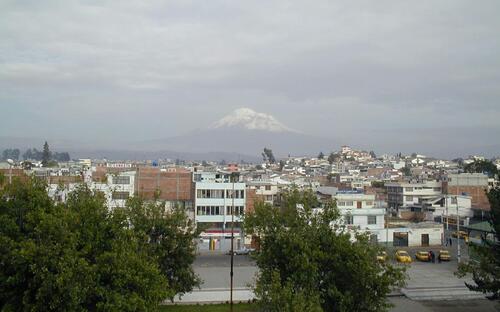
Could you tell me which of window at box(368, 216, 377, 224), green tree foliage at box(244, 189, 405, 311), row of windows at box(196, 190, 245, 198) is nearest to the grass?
green tree foliage at box(244, 189, 405, 311)

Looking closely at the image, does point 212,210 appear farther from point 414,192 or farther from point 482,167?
point 482,167

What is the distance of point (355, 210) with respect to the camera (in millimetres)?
35844

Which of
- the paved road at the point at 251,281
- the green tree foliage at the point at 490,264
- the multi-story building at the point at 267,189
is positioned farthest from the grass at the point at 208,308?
the multi-story building at the point at 267,189

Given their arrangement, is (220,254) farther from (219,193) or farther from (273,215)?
(273,215)

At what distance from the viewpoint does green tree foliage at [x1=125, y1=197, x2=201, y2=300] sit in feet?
55.5

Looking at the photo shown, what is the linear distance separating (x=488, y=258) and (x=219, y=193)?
22.8 meters

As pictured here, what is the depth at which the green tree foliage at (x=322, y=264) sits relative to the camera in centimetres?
1313

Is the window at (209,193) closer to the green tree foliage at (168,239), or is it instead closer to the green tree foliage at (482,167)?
the green tree foliage at (168,239)

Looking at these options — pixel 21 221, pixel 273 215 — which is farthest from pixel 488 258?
pixel 21 221

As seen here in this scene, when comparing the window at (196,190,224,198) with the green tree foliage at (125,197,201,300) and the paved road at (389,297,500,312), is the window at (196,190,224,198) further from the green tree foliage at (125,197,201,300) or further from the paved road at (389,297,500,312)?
the green tree foliage at (125,197,201,300)

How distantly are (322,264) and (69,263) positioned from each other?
6.88m

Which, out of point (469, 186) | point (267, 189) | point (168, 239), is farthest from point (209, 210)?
point (469, 186)

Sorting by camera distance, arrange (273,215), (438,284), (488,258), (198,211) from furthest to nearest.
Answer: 1. (198,211)
2. (438,284)
3. (488,258)
4. (273,215)

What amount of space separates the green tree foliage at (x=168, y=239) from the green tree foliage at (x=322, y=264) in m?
3.43
